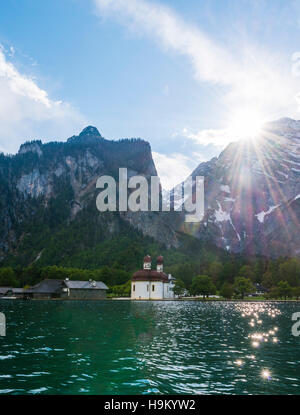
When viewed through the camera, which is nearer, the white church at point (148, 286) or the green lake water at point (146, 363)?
Result: the green lake water at point (146, 363)

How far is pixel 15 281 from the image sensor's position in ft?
554

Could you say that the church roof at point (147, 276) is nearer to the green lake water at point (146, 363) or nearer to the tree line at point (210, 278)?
the tree line at point (210, 278)

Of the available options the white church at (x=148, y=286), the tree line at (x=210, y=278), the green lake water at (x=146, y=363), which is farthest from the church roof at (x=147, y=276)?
the green lake water at (x=146, y=363)

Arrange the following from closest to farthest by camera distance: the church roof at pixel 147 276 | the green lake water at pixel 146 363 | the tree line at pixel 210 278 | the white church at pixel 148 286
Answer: the green lake water at pixel 146 363 → the tree line at pixel 210 278 → the white church at pixel 148 286 → the church roof at pixel 147 276

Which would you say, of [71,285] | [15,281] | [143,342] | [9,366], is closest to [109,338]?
[143,342]

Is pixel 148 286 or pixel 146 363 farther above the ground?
pixel 146 363

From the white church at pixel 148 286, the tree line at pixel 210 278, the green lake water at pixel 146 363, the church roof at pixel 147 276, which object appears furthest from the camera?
the church roof at pixel 147 276

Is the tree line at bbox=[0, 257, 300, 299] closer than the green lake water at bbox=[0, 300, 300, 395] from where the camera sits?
No

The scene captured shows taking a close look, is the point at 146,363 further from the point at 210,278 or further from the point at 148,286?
the point at 148,286

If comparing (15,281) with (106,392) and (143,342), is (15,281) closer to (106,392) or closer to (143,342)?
(143,342)

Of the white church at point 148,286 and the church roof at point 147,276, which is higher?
the church roof at point 147,276

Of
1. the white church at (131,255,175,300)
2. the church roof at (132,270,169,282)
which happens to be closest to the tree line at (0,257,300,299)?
the white church at (131,255,175,300)

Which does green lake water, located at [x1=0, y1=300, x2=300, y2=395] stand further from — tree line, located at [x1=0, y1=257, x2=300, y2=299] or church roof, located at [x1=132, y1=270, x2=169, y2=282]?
church roof, located at [x1=132, y1=270, x2=169, y2=282]

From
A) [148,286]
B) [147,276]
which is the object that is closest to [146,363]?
[147,276]
